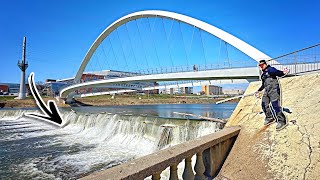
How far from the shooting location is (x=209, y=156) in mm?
3248

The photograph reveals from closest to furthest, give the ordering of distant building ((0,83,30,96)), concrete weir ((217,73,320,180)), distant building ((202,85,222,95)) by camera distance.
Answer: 1. concrete weir ((217,73,320,180))
2. distant building ((202,85,222,95))
3. distant building ((0,83,30,96))

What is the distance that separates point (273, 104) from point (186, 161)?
2.04 metres

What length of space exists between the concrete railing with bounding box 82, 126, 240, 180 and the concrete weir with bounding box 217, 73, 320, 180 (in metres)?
0.15

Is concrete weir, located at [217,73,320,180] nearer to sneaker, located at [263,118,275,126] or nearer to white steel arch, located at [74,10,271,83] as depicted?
sneaker, located at [263,118,275,126]

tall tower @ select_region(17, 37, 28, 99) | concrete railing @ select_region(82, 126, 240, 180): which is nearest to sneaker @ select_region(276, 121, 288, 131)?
concrete railing @ select_region(82, 126, 240, 180)

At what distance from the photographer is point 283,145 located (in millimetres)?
3340

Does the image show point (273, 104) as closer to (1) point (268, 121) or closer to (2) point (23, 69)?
(1) point (268, 121)

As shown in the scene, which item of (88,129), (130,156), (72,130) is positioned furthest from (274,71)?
(72,130)

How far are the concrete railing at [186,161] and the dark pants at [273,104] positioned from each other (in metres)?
0.63

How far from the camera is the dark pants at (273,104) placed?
3.80 meters

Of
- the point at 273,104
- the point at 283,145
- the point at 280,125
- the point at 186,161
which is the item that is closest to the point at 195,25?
the point at 273,104

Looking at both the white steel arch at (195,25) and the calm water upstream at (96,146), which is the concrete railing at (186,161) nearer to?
the calm water upstream at (96,146)

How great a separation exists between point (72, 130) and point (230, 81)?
56.0 feet

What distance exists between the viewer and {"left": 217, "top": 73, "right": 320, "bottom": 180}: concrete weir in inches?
116
